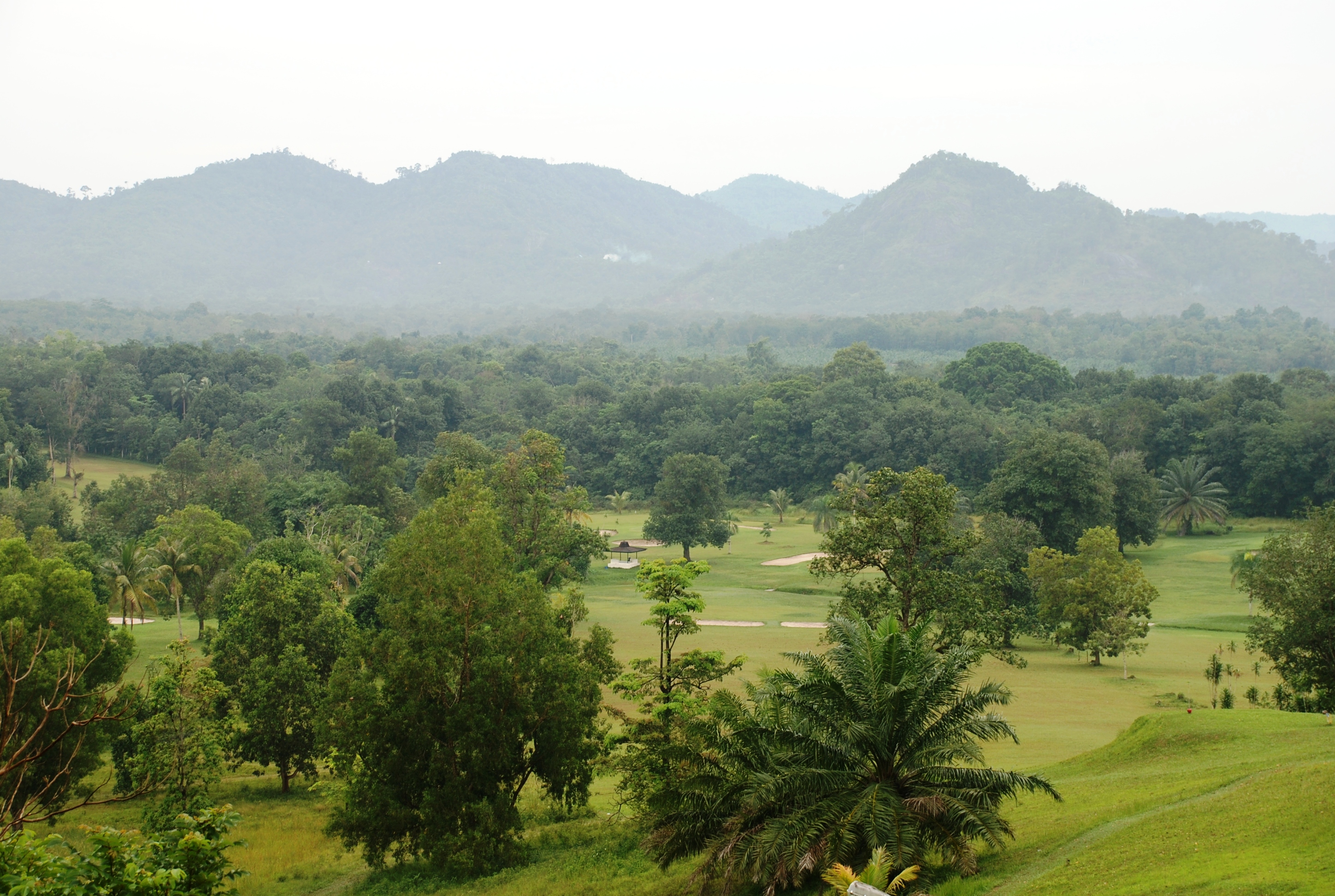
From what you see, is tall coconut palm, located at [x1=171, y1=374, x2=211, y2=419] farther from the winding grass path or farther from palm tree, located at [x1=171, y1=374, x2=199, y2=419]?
the winding grass path

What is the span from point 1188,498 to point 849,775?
2491 inches

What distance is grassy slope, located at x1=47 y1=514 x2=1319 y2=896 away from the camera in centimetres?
1238

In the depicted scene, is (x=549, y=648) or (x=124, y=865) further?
(x=549, y=648)

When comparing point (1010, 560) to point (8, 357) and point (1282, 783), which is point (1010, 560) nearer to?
point (1282, 783)

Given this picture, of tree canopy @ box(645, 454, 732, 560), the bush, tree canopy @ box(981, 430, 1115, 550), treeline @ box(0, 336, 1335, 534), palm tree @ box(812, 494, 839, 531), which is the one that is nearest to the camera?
the bush

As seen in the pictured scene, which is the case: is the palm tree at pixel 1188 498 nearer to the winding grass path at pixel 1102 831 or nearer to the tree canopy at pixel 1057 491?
the tree canopy at pixel 1057 491

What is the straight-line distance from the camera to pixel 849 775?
1552 centimetres

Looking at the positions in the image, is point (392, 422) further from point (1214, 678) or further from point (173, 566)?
point (1214, 678)

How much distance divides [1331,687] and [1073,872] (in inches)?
597

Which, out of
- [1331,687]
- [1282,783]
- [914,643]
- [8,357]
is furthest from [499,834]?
[8,357]

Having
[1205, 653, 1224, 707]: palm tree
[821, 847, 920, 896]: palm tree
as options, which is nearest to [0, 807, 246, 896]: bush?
[821, 847, 920, 896]: palm tree

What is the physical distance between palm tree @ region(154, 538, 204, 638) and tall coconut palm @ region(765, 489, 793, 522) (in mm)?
52359

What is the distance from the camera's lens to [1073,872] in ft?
42.1

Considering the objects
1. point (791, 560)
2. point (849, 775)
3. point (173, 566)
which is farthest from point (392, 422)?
point (849, 775)
